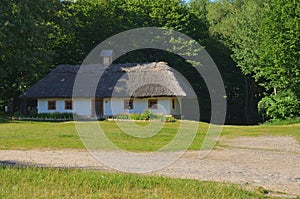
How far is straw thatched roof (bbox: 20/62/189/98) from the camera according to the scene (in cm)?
3716

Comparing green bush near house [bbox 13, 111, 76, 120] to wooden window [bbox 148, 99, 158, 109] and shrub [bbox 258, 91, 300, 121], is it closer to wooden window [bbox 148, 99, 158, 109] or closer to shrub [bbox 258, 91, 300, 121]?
wooden window [bbox 148, 99, 158, 109]

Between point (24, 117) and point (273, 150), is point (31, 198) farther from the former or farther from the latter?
point (24, 117)

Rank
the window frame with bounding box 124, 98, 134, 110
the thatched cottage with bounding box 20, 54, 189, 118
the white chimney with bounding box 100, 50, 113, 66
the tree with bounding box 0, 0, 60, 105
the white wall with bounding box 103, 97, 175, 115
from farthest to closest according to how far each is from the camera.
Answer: the white chimney with bounding box 100, 50, 113, 66
the window frame with bounding box 124, 98, 134, 110
the thatched cottage with bounding box 20, 54, 189, 118
the white wall with bounding box 103, 97, 175, 115
the tree with bounding box 0, 0, 60, 105

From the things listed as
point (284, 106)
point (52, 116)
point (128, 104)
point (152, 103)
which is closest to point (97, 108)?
point (128, 104)

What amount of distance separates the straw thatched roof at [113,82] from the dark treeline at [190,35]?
5.34 ft

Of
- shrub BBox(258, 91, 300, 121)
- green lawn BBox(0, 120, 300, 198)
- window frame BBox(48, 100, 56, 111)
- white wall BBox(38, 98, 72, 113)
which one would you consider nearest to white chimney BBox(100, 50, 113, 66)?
white wall BBox(38, 98, 72, 113)

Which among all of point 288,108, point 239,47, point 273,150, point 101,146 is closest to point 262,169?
point 273,150

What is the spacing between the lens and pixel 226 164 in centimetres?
1185

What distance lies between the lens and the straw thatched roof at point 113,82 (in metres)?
37.2

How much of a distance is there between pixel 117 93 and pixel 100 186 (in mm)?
30294

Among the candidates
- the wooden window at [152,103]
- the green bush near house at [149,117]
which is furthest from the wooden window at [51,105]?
the wooden window at [152,103]

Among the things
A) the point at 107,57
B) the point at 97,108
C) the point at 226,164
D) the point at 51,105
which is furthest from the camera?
the point at 107,57

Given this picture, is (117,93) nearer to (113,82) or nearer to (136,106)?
(113,82)

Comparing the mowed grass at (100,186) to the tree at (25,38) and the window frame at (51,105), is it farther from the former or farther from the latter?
the window frame at (51,105)
